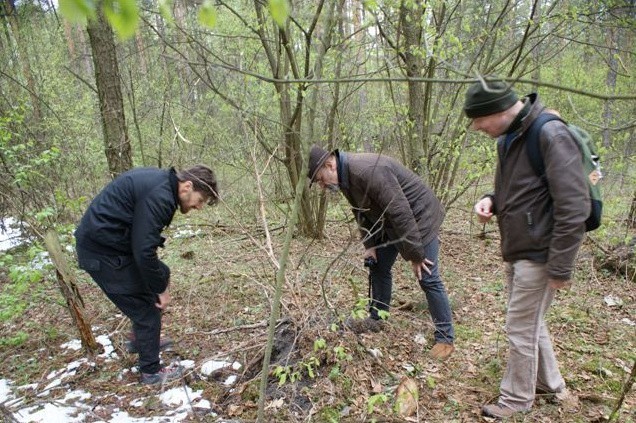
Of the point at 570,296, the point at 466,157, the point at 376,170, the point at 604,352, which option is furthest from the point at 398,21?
the point at 604,352

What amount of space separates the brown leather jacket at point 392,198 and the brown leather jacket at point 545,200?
0.75m

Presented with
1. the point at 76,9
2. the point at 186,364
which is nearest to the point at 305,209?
the point at 186,364

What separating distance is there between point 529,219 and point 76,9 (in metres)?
2.27

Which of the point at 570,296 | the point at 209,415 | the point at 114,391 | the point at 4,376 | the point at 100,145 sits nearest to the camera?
the point at 209,415

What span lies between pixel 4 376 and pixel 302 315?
264 cm

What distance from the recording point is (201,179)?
3.16 metres

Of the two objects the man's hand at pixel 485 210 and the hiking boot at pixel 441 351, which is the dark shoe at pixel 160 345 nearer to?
the hiking boot at pixel 441 351

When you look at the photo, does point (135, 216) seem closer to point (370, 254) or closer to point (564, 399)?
point (370, 254)

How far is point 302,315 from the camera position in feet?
11.5

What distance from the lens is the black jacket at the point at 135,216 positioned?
120 inches

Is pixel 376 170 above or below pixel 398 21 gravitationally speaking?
below

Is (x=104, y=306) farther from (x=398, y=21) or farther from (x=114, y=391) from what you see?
(x=398, y=21)

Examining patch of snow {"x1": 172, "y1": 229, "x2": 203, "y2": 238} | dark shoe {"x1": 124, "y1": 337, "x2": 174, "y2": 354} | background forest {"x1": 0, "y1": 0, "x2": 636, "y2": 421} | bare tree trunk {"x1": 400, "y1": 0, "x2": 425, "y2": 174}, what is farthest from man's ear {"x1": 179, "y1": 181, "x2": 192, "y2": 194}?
patch of snow {"x1": 172, "y1": 229, "x2": 203, "y2": 238}

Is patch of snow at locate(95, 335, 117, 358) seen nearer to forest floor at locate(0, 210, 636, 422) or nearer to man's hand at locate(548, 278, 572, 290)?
forest floor at locate(0, 210, 636, 422)
